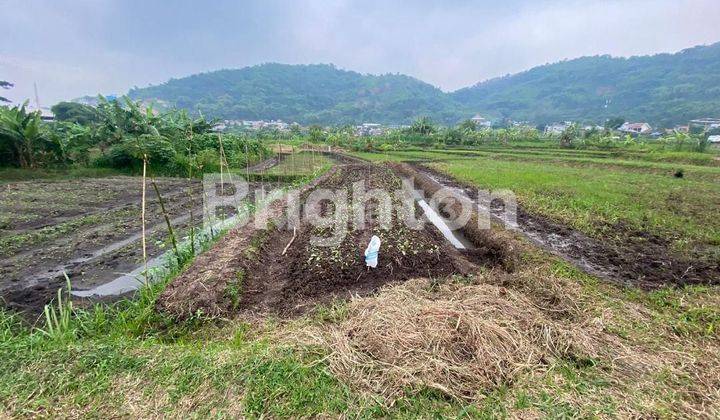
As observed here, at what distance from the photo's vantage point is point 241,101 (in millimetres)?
100438

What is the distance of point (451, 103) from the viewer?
14000cm

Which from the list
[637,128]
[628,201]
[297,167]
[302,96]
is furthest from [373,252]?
[302,96]

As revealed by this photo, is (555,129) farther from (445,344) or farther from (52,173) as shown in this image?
(445,344)

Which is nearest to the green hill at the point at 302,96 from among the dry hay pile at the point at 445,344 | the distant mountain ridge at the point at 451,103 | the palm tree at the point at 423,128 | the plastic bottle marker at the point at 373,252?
the distant mountain ridge at the point at 451,103

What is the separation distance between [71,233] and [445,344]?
8.28m

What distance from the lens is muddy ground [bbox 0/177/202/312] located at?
5359 mm

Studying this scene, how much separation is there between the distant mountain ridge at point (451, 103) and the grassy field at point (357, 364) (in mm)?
79772

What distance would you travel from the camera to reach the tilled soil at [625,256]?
5531 mm

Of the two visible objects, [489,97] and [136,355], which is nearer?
[136,355]

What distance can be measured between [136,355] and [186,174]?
16125 millimetres

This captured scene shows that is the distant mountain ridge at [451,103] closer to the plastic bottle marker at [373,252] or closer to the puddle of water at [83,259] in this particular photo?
the puddle of water at [83,259]

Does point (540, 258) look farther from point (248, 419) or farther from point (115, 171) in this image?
point (115, 171)

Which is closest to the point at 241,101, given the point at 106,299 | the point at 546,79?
the point at 106,299

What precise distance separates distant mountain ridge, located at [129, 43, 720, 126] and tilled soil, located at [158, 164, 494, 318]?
253 feet
